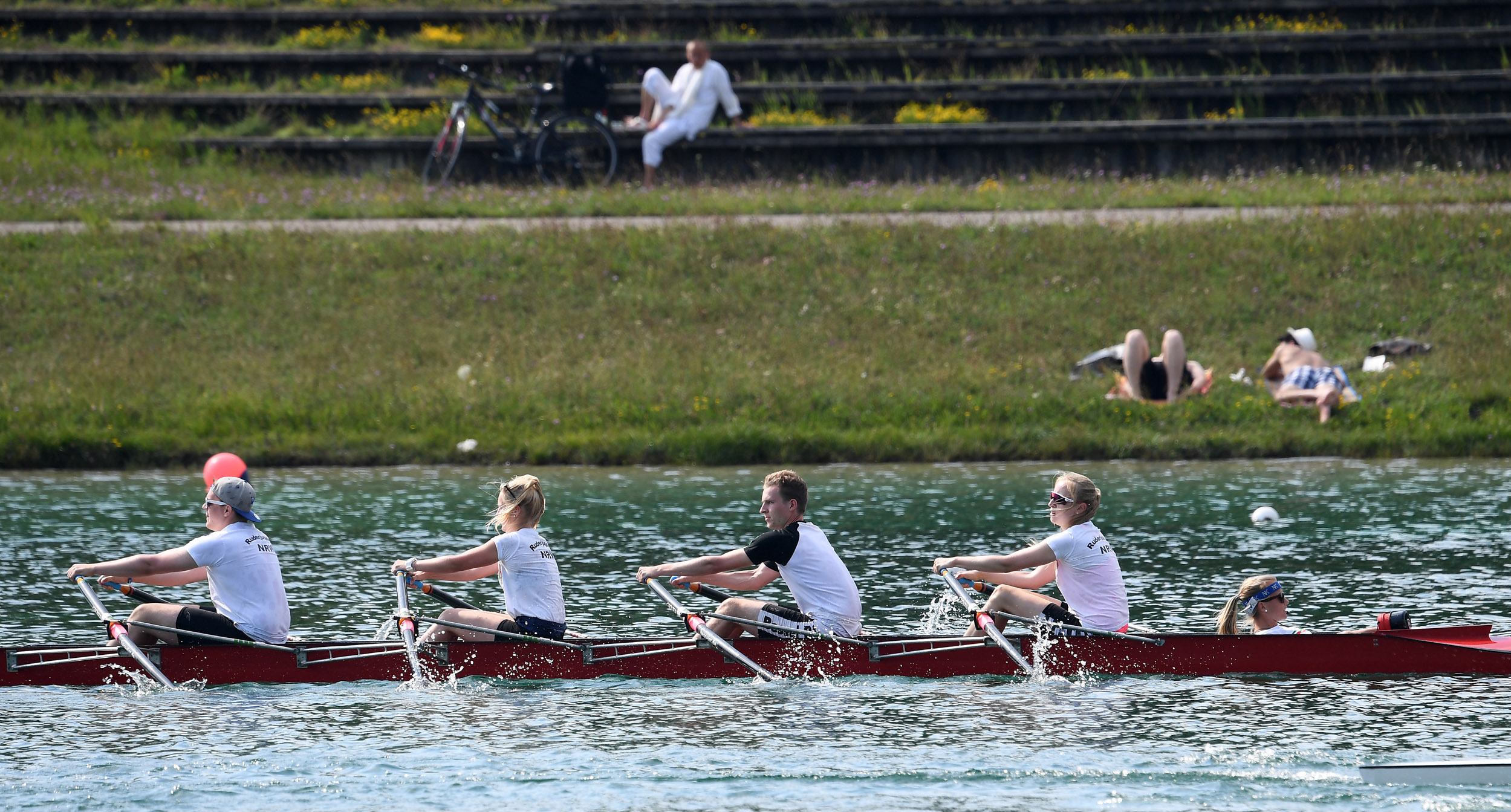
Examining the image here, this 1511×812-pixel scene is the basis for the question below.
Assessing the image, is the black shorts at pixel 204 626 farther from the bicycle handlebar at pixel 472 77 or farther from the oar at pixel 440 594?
the bicycle handlebar at pixel 472 77

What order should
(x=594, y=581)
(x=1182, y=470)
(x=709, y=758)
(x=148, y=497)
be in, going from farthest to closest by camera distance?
(x=1182, y=470), (x=148, y=497), (x=594, y=581), (x=709, y=758)

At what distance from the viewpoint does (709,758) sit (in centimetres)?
795

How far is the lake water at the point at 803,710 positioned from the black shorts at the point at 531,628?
0.31 meters

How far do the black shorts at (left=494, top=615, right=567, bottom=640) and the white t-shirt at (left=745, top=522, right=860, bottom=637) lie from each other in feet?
3.96

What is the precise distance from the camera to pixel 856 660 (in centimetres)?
962

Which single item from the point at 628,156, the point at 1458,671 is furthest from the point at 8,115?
the point at 1458,671

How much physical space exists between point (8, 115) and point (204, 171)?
4475 millimetres

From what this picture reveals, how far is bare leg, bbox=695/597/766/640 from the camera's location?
9789 millimetres

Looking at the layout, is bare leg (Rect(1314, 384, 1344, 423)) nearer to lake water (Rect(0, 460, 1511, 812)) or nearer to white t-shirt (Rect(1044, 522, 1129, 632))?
lake water (Rect(0, 460, 1511, 812))

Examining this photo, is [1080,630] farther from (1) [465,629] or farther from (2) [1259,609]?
(1) [465,629]

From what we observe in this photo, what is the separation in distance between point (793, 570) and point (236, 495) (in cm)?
325

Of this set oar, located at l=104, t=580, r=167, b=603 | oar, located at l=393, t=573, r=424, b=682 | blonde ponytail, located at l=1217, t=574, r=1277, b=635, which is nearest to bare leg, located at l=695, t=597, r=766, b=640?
oar, located at l=393, t=573, r=424, b=682

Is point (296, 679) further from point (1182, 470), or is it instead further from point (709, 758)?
point (1182, 470)

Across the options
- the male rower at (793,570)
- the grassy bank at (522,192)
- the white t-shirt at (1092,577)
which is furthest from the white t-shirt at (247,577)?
the grassy bank at (522,192)
